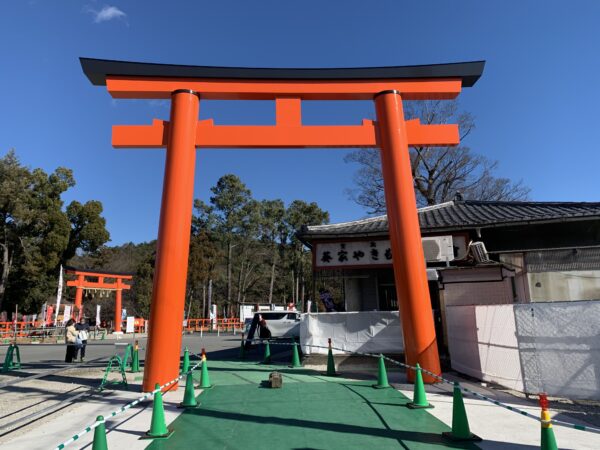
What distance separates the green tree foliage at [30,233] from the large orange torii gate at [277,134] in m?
28.0

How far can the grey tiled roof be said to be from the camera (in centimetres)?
1178

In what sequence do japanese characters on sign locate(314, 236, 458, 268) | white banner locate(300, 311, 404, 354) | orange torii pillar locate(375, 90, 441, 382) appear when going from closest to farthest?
orange torii pillar locate(375, 90, 441, 382), white banner locate(300, 311, 404, 354), japanese characters on sign locate(314, 236, 458, 268)

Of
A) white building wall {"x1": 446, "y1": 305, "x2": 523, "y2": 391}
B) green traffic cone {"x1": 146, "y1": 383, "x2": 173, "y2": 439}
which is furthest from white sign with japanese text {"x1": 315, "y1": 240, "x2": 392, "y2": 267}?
green traffic cone {"x1": 146, "y1": 383, "x2": 173, "y2": 439}

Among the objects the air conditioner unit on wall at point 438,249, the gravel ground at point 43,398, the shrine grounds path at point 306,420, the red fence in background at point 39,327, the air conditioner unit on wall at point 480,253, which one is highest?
the air conditioner unit on wall at point 438,249

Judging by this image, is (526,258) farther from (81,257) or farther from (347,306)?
(81,257)

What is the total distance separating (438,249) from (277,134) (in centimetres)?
644

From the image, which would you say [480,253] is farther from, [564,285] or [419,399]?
[419,399]

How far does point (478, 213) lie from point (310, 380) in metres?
8.93

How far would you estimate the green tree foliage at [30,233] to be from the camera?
31.0 metres

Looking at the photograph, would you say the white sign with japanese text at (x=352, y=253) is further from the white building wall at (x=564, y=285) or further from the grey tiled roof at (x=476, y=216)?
the white building wall at (x=564, y=285)

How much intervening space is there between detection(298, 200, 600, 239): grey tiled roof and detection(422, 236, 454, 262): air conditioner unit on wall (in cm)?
58

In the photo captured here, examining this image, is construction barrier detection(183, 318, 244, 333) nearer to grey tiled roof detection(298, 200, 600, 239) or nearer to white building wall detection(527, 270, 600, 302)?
grey tiled roof detection(298, 200, 600, 239)

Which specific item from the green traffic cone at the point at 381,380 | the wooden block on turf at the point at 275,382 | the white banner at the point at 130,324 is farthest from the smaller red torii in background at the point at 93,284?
the green traffic cone at the point at 381,380

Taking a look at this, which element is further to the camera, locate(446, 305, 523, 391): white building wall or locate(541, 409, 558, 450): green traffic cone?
locate(446, 305, 523, 391): white building wall
